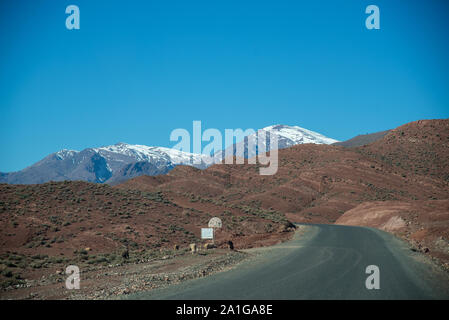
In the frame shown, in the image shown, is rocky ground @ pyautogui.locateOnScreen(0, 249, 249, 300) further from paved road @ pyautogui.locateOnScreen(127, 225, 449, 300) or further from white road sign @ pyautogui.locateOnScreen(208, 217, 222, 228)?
white road sign @ pyautogui.locateOnScreen(208, 217, 222, 228)

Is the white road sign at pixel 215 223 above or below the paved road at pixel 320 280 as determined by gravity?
below

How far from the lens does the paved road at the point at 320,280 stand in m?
10.2

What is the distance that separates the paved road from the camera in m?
10.2

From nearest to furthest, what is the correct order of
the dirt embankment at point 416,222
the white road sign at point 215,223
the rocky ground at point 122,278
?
the rocky ground at point 122,278, the dirt embankment at point 416,222, the white road sign at point 215,223

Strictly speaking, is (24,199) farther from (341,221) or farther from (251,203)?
(251,203)

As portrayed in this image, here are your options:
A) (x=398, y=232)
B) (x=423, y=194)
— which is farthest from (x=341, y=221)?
(x=423, y=194)

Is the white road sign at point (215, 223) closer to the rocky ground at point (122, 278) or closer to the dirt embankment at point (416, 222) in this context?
the rocky ground at point (122, 278)

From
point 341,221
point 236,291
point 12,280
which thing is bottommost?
point 341,221

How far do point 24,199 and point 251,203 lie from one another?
45.9 meters

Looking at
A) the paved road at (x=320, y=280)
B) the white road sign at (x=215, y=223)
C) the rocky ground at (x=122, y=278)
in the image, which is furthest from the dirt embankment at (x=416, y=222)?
the white road sign at (x=215, y=223)

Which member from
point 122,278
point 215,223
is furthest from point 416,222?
point 122,278

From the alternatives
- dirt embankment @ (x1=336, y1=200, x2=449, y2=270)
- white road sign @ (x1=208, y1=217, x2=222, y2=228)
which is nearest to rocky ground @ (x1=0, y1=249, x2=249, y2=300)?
dirt embankment @ (x1=336, y1=200, x2=449, y2=270)
